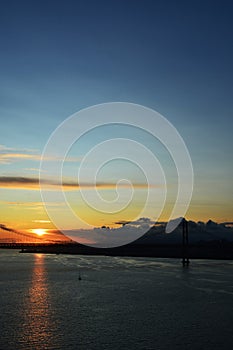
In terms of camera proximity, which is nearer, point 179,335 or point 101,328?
point 179,335

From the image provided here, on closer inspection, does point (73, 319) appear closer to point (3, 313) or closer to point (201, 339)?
point (3, 313)

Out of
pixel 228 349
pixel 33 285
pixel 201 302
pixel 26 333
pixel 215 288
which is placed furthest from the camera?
pixel 33 285

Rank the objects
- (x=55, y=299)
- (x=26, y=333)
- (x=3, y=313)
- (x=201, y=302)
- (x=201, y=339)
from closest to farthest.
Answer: (x=201, y=339)
(x=26, y=333)
(x=3, y=313)
(x=201, y=302)
(x=55, y=299)

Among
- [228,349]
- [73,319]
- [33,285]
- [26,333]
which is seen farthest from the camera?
[33,285]

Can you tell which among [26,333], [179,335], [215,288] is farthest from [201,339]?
[215,288]

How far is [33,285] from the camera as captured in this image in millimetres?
70750

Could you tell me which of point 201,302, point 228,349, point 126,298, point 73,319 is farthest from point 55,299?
point 228,349

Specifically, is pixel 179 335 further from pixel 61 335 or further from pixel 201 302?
pixel 201 302

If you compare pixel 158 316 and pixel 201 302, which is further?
pixel 201 302

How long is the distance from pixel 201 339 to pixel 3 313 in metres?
21.7

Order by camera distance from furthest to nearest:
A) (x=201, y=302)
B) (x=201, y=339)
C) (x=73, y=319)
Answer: (x=201, y=302) → (x=73, y=319) → (x=201, y=339)

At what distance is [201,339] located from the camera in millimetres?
30438

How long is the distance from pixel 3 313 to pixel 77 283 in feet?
104

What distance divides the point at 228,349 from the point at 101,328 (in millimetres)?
11213
